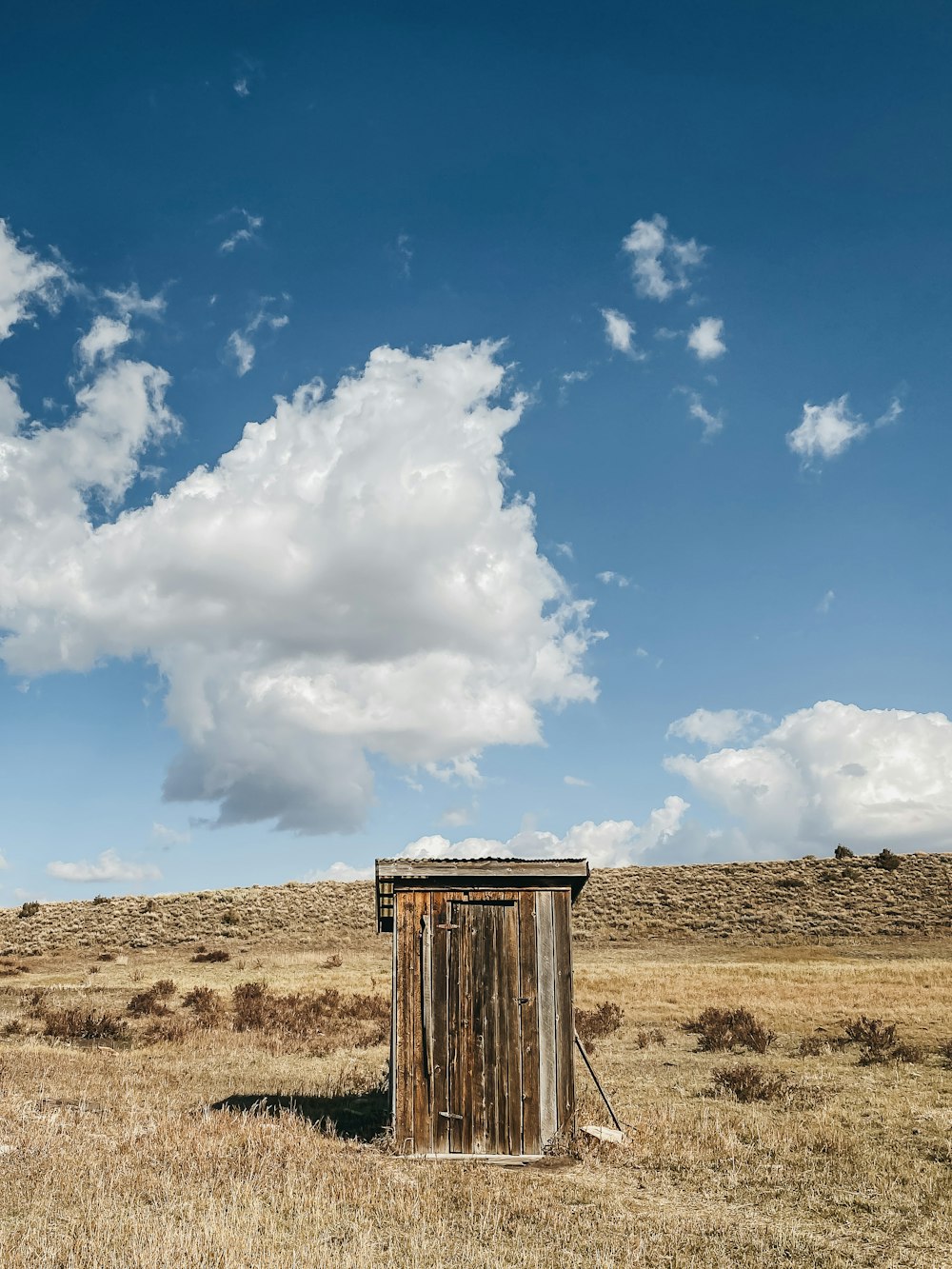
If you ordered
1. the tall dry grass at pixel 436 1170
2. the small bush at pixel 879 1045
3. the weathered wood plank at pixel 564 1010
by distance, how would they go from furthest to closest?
the small bush at pixel 879 1045 → the weathered wood plank at pixel 564 1010 → the tall dry grass at pixel 436 1170

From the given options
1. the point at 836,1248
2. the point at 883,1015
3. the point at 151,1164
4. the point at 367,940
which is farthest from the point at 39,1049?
the point at 367,940

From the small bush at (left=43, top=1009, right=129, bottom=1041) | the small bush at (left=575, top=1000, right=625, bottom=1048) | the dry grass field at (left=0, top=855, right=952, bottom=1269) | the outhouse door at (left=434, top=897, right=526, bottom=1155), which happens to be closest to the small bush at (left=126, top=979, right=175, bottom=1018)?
the dry grass field at (left=0, top=855, right=952, bottom=1269)

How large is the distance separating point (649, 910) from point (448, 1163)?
142 ft

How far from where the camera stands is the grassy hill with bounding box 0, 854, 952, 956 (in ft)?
152

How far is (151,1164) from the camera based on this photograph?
952 centimetres

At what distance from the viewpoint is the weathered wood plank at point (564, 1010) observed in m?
11.1

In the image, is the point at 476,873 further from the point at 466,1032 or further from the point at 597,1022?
the point at 597,1022

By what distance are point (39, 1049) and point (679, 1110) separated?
43.9ft

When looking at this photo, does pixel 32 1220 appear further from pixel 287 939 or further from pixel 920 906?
pixel 920 906

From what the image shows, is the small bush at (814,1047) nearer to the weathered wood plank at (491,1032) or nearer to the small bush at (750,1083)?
the small bush at (750,1083)

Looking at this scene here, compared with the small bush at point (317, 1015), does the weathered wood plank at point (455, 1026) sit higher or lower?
higher

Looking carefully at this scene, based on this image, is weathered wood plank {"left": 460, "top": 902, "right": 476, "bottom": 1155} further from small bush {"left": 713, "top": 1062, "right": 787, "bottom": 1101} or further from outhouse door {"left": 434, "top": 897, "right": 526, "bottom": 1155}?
small bush {"left": 713, "top": 1062, "right": 787, "bottom": 1101}

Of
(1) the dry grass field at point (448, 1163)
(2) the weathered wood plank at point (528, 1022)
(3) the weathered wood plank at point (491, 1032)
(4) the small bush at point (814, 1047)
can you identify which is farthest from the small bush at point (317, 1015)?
(2) the weathered wood plank at point (528, 1022)

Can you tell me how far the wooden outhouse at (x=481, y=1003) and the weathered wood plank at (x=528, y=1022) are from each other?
1 centimetres
